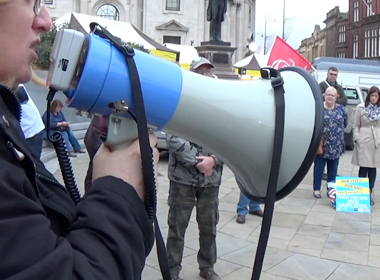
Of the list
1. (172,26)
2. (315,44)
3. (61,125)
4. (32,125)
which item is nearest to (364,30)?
(172,26)

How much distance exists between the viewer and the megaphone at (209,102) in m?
1.21

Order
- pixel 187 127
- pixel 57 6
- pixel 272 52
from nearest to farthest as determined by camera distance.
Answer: pixel 187 127, pixel 272 52, pixel 57 6

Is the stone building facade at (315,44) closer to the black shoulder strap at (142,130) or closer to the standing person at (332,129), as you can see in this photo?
the standing person at (332,129)

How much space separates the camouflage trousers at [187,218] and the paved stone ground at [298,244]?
312 mm

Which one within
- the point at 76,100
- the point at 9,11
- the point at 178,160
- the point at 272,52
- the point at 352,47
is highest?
the point at 352,47

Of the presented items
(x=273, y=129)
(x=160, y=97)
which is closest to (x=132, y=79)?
(x=160, y=97)

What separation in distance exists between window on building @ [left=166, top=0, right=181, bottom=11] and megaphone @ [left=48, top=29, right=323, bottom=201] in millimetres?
39305

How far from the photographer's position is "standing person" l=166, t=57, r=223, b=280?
153 inches

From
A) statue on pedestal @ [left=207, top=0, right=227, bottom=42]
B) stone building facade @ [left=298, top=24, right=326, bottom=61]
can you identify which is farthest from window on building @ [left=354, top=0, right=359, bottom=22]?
statue on pedestal @ [left=207, top=0, right=227, bottom=42]

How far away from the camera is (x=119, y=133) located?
49.9 inches

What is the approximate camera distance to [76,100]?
125cm

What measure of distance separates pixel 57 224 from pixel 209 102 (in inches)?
22.2

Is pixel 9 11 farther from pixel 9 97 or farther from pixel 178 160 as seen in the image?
pixel 178 160

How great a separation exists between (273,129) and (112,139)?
49cm
